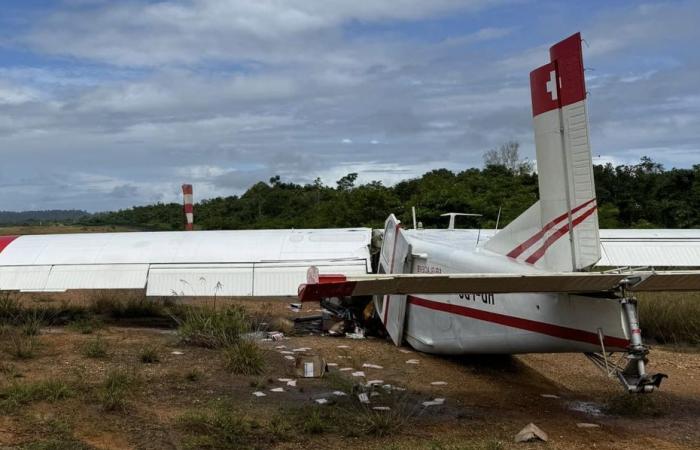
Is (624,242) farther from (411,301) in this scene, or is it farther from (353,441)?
(353,441)

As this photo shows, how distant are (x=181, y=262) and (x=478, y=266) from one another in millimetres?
6752

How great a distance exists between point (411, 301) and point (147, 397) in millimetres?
4341

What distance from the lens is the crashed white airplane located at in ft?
18.6

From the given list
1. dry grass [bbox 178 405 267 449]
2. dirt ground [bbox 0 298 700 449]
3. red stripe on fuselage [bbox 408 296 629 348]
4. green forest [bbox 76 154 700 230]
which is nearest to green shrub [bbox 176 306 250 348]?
dirt ground [bbox 0 298 700 449]

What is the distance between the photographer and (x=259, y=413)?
6902 mm

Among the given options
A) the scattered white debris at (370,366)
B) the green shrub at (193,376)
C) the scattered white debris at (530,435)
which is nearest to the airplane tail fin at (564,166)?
the scattered white debris at (530,435)

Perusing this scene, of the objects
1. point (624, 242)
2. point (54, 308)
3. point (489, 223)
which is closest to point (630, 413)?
point (624, 242)

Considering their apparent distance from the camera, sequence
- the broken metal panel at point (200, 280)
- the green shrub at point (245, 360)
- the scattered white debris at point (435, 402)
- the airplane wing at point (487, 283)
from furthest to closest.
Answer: the broken metal panel at point (200, 280) < the green shrub at point (245, 360) < the scattered white debris at point (435, 402) < the airplane wing at point (487, 283)

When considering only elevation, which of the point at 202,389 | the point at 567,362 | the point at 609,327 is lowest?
Result: the point at 567,362

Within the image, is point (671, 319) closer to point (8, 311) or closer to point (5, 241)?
point (8, 311)

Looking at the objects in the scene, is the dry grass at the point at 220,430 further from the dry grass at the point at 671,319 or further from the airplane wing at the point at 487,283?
the dry grass at the point at 671,319

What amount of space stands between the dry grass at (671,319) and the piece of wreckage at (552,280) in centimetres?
587

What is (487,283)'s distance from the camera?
5.51m

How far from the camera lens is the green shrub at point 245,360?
8.59 meters
